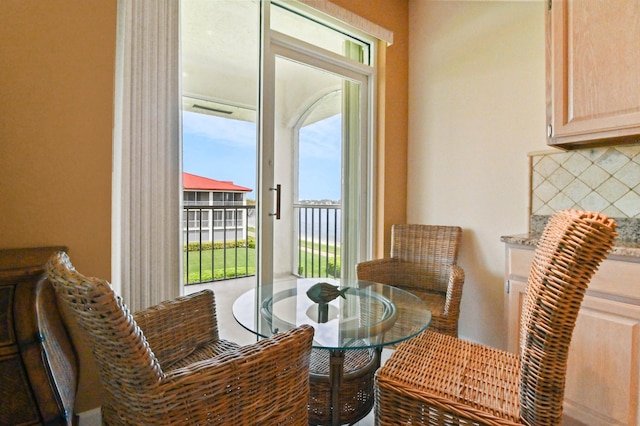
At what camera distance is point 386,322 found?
52.6 inches

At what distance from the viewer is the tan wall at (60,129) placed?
1.29m

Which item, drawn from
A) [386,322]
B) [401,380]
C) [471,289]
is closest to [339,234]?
[471,289]

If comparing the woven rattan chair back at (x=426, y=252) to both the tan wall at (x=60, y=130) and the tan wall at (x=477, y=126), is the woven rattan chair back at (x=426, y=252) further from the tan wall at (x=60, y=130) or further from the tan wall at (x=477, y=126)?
the tan wall at (x=60, y=130)

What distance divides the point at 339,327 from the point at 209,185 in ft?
5.23

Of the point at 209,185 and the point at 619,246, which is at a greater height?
the point at 209,185

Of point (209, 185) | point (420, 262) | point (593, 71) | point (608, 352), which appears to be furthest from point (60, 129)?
point (608, 352)

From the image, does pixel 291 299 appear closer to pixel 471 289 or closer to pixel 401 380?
pixel 401 380

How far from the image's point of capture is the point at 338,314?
1461mm

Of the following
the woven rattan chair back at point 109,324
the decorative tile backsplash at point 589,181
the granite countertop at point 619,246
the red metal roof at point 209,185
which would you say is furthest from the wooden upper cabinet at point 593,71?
the woven rattan chair back at point 109,324

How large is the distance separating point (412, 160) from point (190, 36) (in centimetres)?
195

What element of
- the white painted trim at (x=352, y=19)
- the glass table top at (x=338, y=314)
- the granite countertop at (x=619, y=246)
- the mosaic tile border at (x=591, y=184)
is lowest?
the glass table top at (x=338, y=314)

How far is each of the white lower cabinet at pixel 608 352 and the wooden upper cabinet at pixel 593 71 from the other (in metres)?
0.66

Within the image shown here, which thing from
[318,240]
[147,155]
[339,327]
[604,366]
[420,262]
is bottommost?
[604,366]

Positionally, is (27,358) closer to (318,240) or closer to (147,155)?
(147,155)
